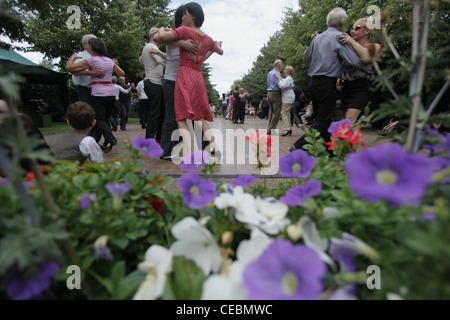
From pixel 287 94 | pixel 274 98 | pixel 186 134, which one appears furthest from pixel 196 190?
pixel 287 94

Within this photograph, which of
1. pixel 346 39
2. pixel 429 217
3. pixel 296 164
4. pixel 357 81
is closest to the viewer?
pixel 429 217

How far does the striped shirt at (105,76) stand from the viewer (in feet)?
13.5

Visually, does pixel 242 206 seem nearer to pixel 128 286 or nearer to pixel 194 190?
pixel 194 190

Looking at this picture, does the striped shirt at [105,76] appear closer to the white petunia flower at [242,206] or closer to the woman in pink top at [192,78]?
the woman in pink top at [192,78]

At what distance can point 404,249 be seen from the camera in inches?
22.1

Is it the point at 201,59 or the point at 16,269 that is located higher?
the point at 201,59

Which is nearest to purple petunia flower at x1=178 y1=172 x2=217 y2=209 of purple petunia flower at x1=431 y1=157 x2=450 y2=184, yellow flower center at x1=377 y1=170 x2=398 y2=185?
yellow flower center at x1=377 y1=170 x2=398 y2=185

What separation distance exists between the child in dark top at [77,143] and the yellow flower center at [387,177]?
7.61 feet

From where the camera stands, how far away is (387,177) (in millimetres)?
583

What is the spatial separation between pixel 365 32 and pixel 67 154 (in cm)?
350

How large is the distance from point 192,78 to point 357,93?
2.07m

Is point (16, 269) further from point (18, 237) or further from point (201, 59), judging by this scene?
point (201, 59)

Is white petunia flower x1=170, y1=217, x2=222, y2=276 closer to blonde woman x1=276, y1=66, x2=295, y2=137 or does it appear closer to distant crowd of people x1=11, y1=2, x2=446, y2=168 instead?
distant crowd of people x1=11, y1=2, x2=446, y2=168
